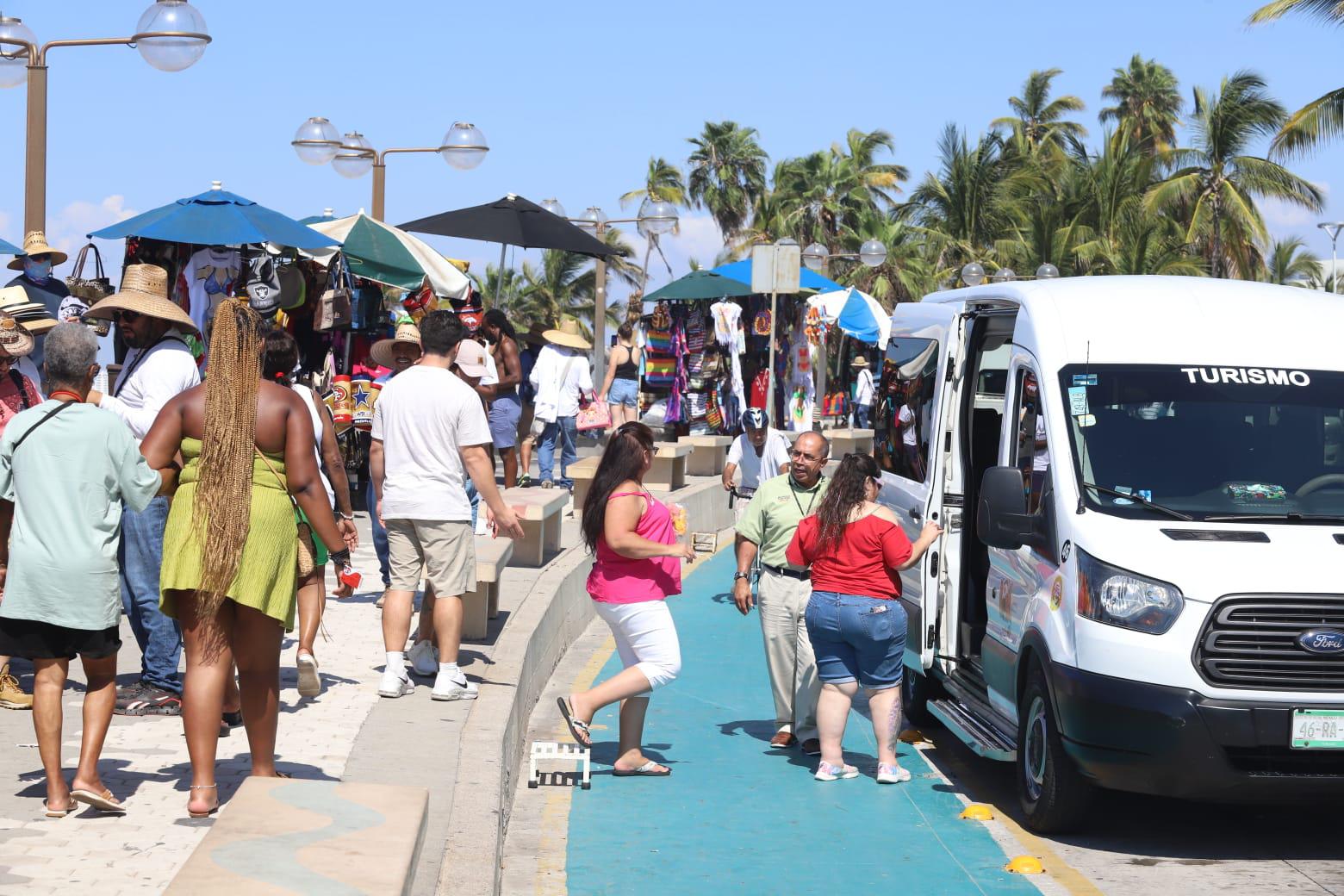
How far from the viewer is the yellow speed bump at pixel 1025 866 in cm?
680

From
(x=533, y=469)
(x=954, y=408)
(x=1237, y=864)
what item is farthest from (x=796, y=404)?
(x=1237, y=864)

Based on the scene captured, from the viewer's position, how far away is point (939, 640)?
879 centimetres

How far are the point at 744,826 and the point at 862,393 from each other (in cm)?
2633

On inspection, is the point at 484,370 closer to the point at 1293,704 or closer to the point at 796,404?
the point at 1293,704

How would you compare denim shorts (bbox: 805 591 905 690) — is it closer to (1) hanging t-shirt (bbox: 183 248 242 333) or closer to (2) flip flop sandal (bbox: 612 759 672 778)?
(2) flip flop sandal (bbox: 612 759 672 778)

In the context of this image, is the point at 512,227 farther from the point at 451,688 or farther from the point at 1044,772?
the point at 1044,772

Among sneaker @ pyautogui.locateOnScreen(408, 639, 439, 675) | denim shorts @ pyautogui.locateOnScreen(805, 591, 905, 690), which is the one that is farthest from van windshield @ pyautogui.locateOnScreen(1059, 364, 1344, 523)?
sneaker @ pyautogui.locateOnScreen(408, 639, 439, 675)

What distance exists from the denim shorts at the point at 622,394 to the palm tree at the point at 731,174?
59.1 metres

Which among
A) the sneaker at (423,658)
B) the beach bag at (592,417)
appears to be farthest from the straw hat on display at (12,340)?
the beach bag at (592,417)

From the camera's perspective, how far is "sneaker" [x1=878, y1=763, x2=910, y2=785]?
834 centimetres

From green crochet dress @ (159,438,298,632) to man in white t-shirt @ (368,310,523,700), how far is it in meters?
2.17

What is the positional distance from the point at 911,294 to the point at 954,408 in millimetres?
51440

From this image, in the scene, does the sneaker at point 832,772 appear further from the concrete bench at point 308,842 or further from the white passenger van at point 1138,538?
the concrete bench at point 308,842

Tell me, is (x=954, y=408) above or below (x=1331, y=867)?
above
